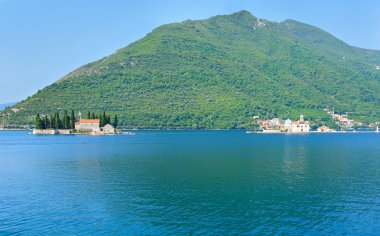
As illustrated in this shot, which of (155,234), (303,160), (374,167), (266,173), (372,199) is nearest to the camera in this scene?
(155,234)

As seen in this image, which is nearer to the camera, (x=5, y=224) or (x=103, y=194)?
(x=5, y=224)

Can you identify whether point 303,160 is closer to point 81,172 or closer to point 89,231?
point 81,172

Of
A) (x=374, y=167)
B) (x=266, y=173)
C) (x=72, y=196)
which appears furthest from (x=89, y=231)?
(x=374, y=167)

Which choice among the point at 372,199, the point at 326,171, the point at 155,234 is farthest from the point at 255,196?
the point at 326,171

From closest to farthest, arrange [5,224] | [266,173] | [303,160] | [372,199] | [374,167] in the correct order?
[5,224] < [372,199] < [266,173] < [374,167] < [303,160]

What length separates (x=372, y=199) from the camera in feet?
163

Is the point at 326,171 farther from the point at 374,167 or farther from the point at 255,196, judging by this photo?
the point at 255,196

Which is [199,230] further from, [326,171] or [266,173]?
[326,171]

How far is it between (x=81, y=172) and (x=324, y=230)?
46.5 m

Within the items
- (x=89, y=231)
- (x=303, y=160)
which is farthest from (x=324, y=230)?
(x=303, y=160)

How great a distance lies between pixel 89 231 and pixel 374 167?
200ft

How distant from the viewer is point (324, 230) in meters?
37.8

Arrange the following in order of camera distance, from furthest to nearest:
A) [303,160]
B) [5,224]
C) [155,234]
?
[303,160]
[5,224]
[155,234]

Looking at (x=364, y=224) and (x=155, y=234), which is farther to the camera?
(x=364, y=224)
